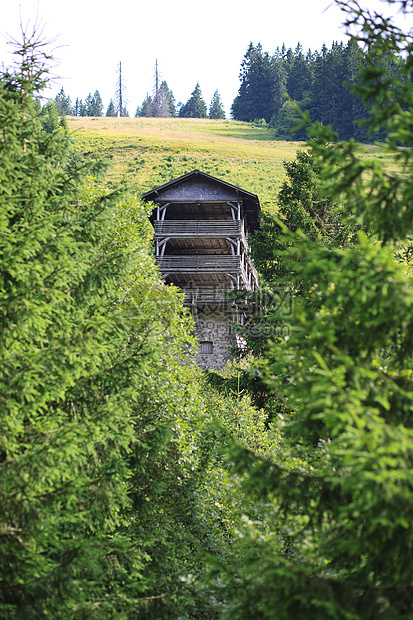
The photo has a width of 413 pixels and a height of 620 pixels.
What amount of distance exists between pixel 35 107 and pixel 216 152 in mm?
70117

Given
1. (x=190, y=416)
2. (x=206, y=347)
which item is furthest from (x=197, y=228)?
(x=190, y=416)

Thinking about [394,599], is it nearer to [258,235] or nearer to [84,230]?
→ [84,230]

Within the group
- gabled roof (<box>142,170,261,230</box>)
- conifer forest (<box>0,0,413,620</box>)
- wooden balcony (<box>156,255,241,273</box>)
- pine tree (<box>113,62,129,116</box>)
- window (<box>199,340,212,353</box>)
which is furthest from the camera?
pine tree (<box>113,62,129,116</box>)

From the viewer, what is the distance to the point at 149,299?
474 inches

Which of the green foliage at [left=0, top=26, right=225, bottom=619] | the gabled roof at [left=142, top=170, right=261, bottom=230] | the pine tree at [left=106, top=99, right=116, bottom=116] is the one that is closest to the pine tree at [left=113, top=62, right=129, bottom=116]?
the pine tree at [left=106, top=99, right=116, bottom=116]

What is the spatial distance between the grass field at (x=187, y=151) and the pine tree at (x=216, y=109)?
959 inches

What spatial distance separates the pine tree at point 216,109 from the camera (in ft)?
397

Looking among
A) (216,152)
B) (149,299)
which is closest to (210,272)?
(149,299)

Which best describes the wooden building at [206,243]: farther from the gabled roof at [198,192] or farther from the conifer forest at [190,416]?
the conifer forest at [190,416]

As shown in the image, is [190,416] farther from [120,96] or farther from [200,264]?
[120,96]

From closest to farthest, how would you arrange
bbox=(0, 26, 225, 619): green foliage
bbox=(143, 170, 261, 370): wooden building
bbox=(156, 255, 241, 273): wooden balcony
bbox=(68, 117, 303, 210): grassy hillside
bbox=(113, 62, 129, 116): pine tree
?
bbox=(0, 26, 225, 619): green foliage < bbox=(156, 255, 241, 273): wooden balcony < bbox=(143, 170, 261, 370): wooden building < bbox=(68, 117, 303, 210): grassy hillside < bbox=(113, 62, 129, 116): pine tree

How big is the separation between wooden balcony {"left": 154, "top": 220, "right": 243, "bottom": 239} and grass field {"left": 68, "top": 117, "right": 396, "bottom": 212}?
26.5m

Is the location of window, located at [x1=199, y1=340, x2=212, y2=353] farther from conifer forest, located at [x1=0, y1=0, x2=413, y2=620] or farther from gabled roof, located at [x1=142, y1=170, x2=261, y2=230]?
conifer forest, located at [x1=0, y1=0, x2=413, y2=620]

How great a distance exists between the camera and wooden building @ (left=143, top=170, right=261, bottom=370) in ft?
96.2
